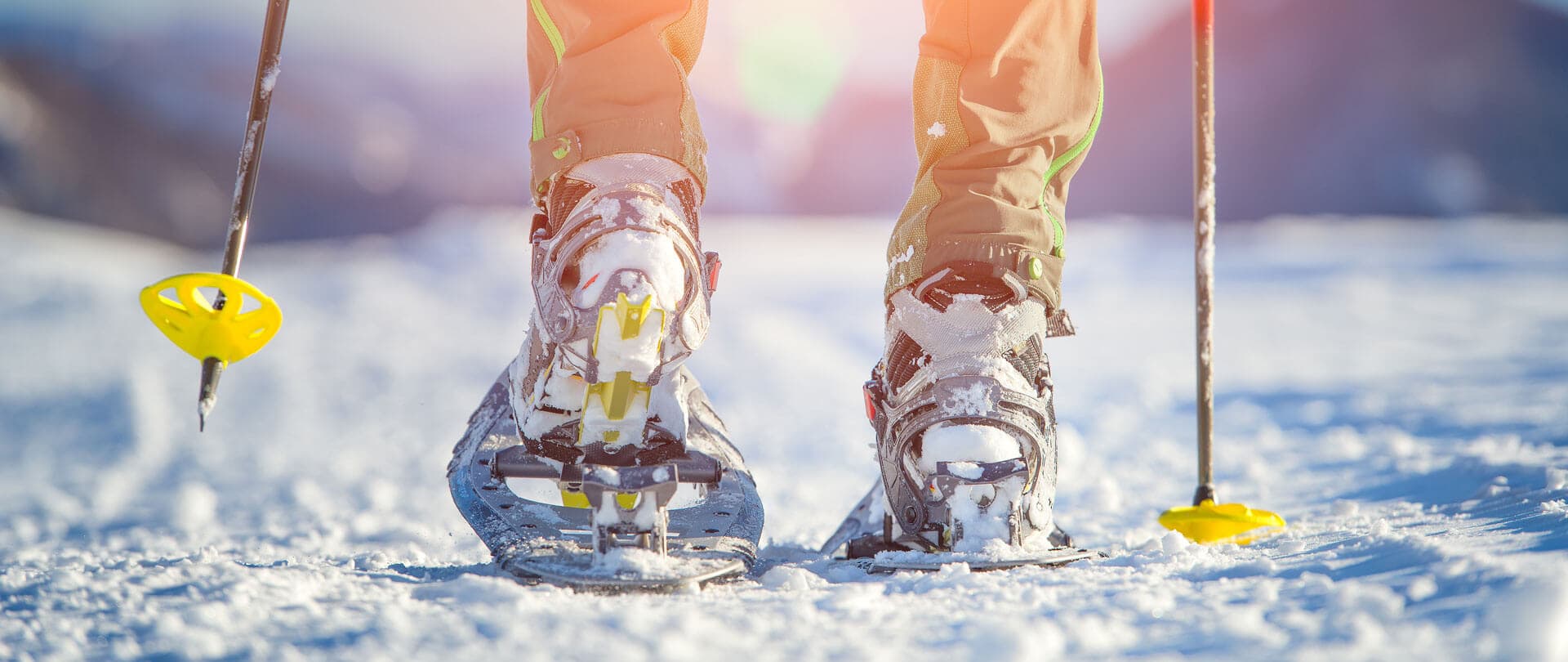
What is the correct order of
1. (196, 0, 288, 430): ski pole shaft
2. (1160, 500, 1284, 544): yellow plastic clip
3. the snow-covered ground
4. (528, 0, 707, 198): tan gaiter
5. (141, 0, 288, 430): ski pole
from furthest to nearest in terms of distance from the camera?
(1160, 500, 1284, 544): yellow plastic clip, (196, 0, 288, 430): ski pole shaft, (528, 0, 707, 198): tan gaiter, (141, 0, 288, 430): ski pole, the snow-covered ground

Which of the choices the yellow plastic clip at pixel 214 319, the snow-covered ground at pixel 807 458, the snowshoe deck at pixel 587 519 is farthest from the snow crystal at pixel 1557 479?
the yellow plastic clip at pixel 214 319

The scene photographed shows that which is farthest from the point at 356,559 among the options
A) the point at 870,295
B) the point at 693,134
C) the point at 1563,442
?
the point at 870,295

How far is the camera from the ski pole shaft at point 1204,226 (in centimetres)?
213

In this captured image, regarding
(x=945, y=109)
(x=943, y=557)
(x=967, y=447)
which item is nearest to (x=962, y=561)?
(x=943, y=557)

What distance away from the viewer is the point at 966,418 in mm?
1555

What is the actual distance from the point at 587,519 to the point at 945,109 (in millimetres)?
907

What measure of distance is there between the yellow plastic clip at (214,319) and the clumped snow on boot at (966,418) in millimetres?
936

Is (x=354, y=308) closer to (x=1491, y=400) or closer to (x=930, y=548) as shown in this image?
(x=930, y=548)

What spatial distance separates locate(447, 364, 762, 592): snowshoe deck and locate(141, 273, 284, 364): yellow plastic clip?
0.40m

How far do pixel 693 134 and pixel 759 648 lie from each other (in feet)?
3.01

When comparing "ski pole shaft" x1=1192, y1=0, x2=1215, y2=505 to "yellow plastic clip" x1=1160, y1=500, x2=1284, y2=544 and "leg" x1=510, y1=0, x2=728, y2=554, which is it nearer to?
"yellow plastic clip" x1=1160, y1=500, x2=1284, y2=544

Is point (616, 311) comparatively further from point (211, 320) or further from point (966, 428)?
point (211, 320)

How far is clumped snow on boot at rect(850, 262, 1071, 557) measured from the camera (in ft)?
5.06

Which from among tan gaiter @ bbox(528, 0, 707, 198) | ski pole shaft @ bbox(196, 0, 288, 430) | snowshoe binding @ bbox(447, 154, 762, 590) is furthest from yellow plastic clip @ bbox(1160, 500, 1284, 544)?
ski pole shaft @ bbox(196, 0, 288, 430)
